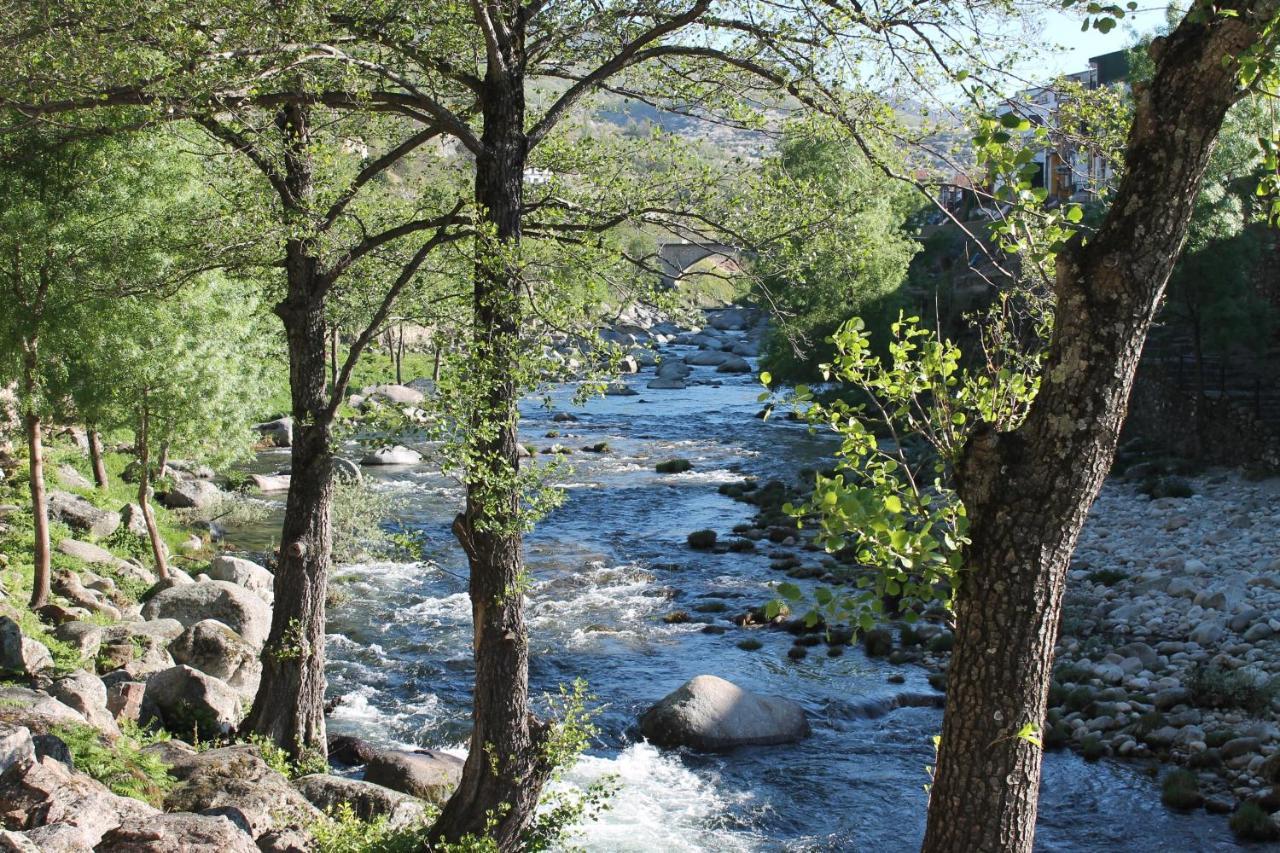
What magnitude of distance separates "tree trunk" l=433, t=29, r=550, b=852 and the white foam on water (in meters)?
2.42

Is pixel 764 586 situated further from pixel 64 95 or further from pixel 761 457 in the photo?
pixel 64 95

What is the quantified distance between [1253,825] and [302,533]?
9.69 metres

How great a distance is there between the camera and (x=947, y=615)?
528 centimetres

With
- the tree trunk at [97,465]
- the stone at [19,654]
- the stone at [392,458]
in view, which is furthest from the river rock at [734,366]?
the stone at [19,654]

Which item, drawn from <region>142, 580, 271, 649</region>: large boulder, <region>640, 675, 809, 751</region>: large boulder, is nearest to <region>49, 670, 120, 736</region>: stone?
<region>142, 580, 271, 649</region>: large boulder

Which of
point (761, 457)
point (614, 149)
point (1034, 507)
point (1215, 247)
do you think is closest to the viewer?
point (1034, 507)

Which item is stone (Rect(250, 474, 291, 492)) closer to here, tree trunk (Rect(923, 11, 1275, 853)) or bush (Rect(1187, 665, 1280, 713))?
bush (Rect(1187, 665, 1280, 713))

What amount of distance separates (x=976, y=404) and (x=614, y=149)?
6.22m

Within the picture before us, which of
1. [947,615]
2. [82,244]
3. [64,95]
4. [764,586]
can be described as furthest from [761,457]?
[947,615]

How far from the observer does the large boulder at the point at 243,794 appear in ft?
30.3

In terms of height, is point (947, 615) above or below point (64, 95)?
below

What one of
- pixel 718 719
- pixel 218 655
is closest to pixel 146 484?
pixel 218 655

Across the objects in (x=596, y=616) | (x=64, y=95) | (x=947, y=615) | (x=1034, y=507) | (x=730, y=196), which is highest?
(x=64, y=95)

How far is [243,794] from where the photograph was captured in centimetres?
954
